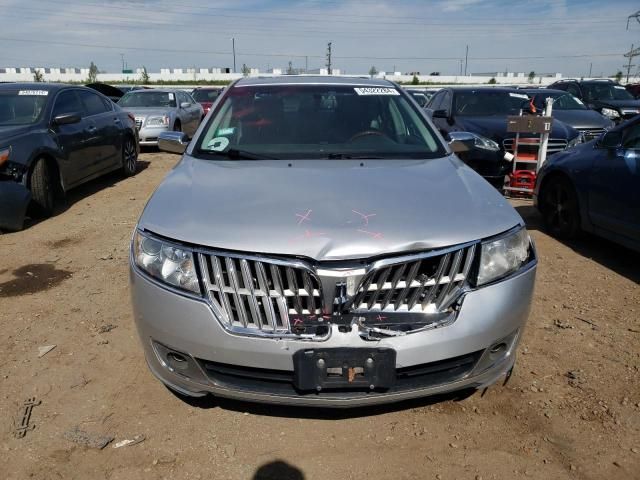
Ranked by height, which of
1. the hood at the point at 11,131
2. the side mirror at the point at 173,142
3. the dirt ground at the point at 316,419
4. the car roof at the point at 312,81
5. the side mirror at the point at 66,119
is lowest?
the dirt ground at the point at 316,419

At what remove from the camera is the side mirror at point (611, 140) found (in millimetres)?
4861

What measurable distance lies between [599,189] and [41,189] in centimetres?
606

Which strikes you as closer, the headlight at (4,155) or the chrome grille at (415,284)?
the chrome grille at (415,284)

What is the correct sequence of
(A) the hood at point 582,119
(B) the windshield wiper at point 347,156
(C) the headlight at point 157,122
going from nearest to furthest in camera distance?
(B) the windshield wiper at point 347,156 → (A) the hood at point 582,119 → (C) the headlight at point 157,122

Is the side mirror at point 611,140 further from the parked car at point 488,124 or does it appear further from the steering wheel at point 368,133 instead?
the steering wheel at point 368,133

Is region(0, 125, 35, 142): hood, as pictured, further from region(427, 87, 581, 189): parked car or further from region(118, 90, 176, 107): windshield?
region(118, 90, 176, 107): windshield

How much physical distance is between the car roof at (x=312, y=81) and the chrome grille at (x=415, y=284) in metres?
2.12

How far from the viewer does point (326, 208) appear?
2.42 meters

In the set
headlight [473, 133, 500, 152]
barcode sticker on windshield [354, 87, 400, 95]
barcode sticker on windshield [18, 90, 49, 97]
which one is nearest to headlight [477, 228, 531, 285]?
barcode sticker on windshield [354, 87, 400, 95]

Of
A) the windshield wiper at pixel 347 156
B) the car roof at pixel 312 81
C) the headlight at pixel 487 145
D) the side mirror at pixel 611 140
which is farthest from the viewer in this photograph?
the headlight at pixel 487 145

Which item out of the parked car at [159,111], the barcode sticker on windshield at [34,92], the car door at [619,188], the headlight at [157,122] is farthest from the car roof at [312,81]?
the headlight at [157,122]

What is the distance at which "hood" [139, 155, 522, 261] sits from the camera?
220 centimetres

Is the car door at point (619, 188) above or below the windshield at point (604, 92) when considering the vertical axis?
below

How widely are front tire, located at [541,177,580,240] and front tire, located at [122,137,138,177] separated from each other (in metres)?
6.74
